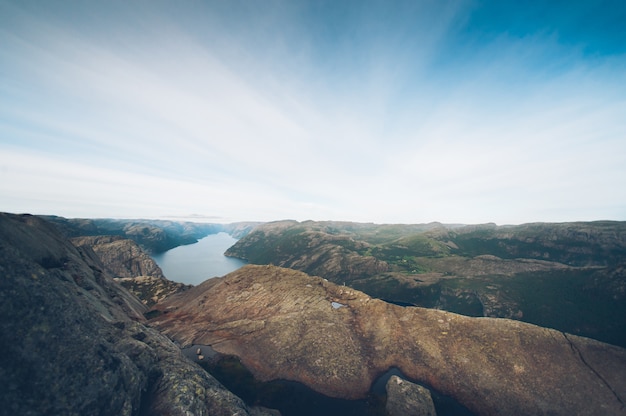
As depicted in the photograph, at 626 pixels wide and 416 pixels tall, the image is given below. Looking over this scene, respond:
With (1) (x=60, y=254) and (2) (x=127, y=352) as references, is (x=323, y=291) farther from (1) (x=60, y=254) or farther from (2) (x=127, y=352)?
(1) (x=60, y=254)

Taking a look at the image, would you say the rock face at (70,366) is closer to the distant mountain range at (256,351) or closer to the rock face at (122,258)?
the distant mountain range at (256,351)

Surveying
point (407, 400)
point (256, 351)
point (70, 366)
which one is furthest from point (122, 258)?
point (407, 400)

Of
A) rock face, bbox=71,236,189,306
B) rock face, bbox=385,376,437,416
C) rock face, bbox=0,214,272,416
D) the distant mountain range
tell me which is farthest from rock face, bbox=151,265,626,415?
rock face, bbox=71,236,189,306

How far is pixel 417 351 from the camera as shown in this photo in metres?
44.1

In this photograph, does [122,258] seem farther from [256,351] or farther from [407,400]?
[407,400]

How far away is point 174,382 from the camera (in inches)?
966

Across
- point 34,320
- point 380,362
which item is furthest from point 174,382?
point 380,362

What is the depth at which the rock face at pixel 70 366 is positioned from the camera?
15.0 metres

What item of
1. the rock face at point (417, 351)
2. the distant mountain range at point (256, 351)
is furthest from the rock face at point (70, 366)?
the rock face at point (417, 351)

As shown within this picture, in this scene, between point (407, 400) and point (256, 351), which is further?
point (256, 351)

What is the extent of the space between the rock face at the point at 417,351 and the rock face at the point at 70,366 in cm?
1772

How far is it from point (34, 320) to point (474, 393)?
5570 cm

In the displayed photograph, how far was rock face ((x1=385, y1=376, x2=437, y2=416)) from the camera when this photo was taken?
32812 millimetres

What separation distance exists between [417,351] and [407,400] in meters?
12.0
